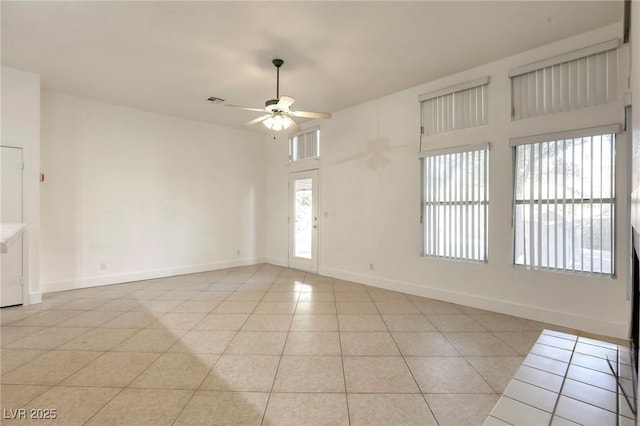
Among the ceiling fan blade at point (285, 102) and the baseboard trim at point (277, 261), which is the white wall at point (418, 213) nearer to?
the baseboard trim at point (277, 261)

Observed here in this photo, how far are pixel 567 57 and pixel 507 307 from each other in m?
3.05

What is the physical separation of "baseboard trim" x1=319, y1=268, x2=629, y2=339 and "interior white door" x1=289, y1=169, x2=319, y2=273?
1215 millimetres

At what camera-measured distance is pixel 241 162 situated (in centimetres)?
696

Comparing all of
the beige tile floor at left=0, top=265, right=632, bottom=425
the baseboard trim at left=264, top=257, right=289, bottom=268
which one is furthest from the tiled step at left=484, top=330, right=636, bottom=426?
the baseboard trim at left=264, top=257, right=289, bottom=268

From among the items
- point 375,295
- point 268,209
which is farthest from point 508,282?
point 268,209

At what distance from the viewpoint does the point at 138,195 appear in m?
5.50

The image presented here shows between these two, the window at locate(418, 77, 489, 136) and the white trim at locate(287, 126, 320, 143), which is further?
the white trim at locate(287, 126, 320, 143)

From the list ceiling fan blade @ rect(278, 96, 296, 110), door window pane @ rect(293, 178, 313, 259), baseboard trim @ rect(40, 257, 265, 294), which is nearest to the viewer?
ceiling fan blade @ rect(278, 96, 296, 110)

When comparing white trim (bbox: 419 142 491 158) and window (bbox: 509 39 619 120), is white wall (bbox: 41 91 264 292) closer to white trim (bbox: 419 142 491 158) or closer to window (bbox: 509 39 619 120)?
white trim (bbox: 419 142 491 158)

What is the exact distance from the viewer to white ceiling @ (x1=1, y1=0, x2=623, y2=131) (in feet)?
9.14

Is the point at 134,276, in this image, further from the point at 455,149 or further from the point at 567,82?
the point at 567,82

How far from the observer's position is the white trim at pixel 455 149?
12.5 feet

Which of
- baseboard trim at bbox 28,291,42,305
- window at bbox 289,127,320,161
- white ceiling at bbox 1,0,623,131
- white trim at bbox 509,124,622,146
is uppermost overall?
white ceiling at bbox 1,0,623,131

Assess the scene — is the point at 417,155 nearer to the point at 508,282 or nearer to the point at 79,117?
the point at 508,282
